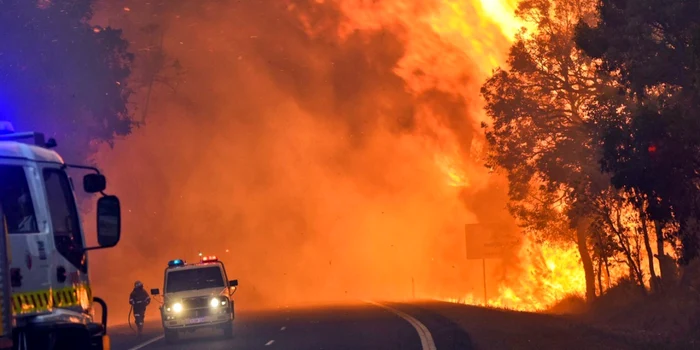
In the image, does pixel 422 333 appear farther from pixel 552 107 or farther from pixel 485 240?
pixel 485 240

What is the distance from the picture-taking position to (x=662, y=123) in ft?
79.0

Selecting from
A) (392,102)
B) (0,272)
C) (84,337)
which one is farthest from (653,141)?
(392,102)

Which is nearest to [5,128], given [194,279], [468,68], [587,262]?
[194,279]

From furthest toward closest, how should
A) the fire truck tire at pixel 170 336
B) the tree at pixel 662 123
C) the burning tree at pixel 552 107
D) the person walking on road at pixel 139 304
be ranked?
the burning tree at pixel 552 107, the person walking on road at pixel 139 304, the fire truck tire at pixel 170 336, the tree at pixel 662 123

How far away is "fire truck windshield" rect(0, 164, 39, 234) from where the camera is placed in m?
10.4

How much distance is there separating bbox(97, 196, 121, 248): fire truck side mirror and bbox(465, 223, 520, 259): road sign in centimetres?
7481

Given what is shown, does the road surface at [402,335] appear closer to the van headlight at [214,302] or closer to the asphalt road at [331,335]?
the asphalt road at [331,335]

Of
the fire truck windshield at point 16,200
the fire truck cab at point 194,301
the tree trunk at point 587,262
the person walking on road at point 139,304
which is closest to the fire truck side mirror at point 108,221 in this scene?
the fire truck windshield at point 16,200

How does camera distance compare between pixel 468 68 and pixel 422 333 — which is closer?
pixel 422 333

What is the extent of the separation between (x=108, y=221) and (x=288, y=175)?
338 ft

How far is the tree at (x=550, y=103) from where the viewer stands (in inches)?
1708

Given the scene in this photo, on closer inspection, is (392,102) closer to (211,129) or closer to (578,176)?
(211,129)

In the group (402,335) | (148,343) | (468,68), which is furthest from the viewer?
(468,68)

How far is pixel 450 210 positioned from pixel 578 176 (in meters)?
66.0
